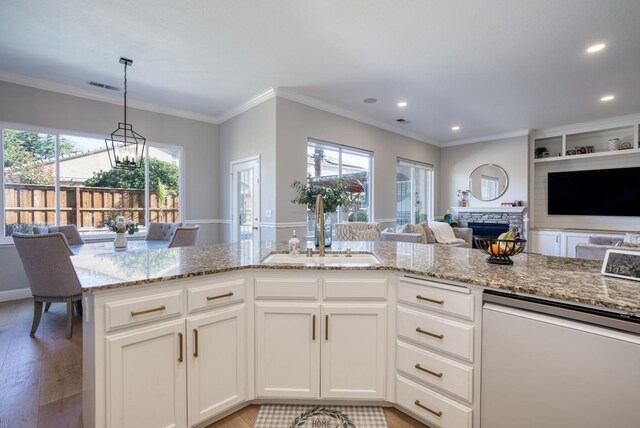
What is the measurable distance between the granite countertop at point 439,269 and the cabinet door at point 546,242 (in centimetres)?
536

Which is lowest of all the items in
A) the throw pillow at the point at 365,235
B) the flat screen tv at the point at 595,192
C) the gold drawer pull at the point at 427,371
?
the gold drawer pull at the point at 427,371

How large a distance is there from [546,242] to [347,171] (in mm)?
4524

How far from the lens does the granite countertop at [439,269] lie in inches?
47.7

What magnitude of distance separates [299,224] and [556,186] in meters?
5.62

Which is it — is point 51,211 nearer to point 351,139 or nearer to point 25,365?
point 25,365

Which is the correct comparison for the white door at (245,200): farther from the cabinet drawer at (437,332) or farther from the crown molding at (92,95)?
the cabinet drawer at (437,332)

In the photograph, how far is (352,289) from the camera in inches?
67.8

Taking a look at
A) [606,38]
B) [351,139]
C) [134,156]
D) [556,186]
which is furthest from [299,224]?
[556,186]

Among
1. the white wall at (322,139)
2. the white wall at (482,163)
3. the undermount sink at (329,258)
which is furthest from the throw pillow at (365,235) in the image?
the white wall at (482,163)

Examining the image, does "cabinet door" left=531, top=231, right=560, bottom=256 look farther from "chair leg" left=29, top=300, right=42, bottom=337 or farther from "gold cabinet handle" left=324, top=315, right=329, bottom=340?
"chair leg" left=29, top=300, right=42, bottom=337

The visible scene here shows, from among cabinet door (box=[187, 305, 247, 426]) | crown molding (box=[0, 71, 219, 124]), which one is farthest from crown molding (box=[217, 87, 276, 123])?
cabinet door (box=[187, 305, 247, 426])


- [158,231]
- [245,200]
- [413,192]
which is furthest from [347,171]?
[158,231]

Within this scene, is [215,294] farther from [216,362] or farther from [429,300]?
A: [429,300]

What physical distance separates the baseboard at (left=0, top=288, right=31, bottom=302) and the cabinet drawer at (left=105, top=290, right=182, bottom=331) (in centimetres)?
405
